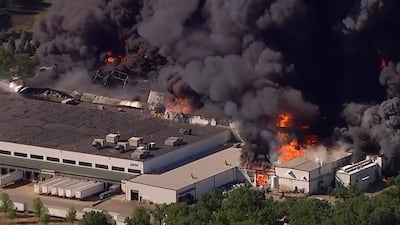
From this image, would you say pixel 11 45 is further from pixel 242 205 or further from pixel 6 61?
pixel 242 205

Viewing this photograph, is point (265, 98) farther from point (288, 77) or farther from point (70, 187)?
point (70, 187)

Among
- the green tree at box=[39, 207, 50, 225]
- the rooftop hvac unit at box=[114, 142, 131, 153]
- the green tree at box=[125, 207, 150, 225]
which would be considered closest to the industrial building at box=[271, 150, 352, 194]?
the rooftop hvac unit at box=[114, 142, 131, 153]

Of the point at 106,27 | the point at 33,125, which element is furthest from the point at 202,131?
the point at 106,27

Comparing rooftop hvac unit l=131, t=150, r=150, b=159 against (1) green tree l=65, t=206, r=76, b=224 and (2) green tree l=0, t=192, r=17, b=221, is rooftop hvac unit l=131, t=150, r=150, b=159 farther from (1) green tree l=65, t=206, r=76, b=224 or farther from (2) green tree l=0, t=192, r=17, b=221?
(2) green tree l=0, t=192, r=17, b=221

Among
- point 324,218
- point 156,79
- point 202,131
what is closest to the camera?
point 324,218

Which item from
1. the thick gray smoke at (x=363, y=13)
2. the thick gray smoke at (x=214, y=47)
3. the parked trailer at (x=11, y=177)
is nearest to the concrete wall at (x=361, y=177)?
the thick gray smoke at (x=214, y=47)

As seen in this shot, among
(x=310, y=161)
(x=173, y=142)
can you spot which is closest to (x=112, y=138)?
(x=173, y=142)
